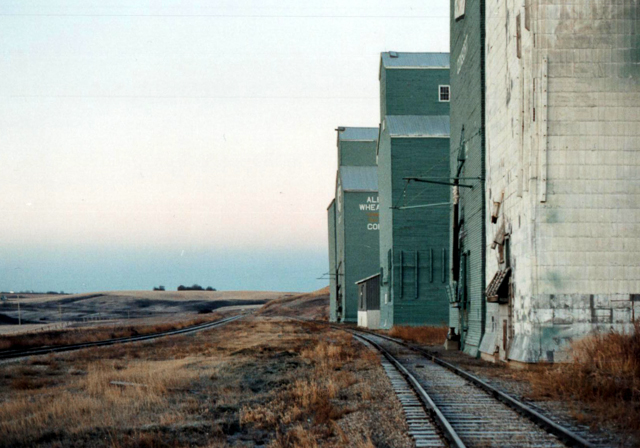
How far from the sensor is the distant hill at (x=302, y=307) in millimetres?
109438

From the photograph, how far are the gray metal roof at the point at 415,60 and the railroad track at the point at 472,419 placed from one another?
1388 inches

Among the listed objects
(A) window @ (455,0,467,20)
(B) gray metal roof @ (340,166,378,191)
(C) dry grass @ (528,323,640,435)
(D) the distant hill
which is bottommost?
(D) the distant hill

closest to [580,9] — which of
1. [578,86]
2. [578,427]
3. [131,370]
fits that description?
[578,86]

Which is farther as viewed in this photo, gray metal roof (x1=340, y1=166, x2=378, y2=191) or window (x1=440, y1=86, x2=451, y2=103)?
gray metal roof (x1=340, y1=166, x2=378, y2=191)

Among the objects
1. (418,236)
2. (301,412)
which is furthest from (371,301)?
(301,412)

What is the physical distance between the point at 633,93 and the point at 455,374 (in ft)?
27.1

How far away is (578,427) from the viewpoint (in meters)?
9.48

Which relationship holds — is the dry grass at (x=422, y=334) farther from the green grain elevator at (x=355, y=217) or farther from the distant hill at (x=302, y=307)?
the distant hill at (x=302, y=307)

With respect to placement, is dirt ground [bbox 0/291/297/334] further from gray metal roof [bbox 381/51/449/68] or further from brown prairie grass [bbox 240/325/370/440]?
brown prairie grass [bbox 240/325/370/440]

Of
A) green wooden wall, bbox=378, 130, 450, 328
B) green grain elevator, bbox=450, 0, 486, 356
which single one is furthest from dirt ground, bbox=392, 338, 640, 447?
green wooden wall, bbox=378, 130, 450, 328

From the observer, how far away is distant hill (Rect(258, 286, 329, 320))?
109438mm

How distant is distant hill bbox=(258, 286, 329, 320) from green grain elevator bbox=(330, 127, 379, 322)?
1434 inches

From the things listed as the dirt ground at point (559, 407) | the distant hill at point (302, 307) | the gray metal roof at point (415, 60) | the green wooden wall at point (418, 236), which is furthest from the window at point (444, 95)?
the distant hill at point (302, 307)

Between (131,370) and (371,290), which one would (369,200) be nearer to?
(371,290)
